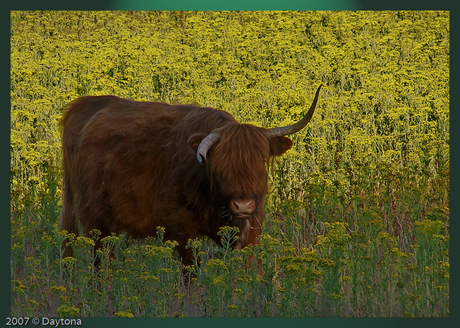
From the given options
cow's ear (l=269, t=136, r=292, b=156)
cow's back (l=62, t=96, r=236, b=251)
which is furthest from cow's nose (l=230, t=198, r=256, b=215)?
cow's ear (l=269, t=136, r=292, b=156)

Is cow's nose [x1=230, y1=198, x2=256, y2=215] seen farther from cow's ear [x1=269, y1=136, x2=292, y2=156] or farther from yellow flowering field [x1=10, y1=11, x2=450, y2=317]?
cow's ear [x1=269, y1=136, x2=292, y2=156]

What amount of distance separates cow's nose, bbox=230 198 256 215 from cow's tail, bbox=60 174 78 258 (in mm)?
1738

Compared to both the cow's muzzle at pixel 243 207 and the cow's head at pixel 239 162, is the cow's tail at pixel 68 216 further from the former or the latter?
the cow's muzzle at pixel 243 207

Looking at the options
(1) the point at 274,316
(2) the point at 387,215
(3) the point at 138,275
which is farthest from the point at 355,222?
(3) the point at 138,275

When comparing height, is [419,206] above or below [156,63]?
below

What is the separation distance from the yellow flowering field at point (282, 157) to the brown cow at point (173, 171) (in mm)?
230

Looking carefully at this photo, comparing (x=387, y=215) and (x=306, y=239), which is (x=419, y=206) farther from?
(x=306, y=239)

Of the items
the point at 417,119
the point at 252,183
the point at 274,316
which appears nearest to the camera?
the point at 274,316

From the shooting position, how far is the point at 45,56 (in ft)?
28.0

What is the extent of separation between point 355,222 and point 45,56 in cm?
356

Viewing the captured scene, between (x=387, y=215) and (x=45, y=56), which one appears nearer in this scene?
(x=387, y=215)

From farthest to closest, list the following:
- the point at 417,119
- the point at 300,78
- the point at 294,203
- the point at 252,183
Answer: the point at 300,78, the point at 417,119, the point at 294,203, the point at 252,183

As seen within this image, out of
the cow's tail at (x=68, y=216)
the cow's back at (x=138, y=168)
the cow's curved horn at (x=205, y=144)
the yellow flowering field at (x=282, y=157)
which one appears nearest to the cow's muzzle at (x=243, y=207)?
the yellow flowering field at (x=282, y=157)

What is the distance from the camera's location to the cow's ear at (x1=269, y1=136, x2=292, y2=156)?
6520 mm
